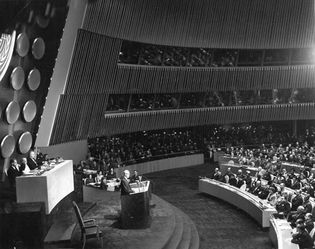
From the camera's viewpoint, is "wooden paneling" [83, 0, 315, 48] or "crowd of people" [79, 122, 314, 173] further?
"crowd of people" [79, 122, 314, 173]

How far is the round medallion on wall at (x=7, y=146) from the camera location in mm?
11133

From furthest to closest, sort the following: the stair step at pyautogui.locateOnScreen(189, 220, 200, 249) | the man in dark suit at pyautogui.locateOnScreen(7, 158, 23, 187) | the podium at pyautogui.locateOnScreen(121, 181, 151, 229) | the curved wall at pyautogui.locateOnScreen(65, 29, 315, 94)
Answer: the curved wall at pyautogui.locateOnScreen(65, 29, 315, 94) → the stair step at pyautogui.locateOnScreen(189, 220, 200, 249) → the man in dark suit at pyautogui.locateOnScreen(7, 158, 23, 187) → the podium at pyautogui.locateOnScreen(121, 181, 151, 229)

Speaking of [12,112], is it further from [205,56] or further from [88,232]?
[205,56]

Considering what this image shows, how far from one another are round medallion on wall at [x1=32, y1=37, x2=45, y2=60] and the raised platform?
4.13 meters

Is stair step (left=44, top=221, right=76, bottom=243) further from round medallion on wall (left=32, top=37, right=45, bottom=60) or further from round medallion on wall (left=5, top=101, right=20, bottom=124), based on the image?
round medallion on wall (left=32, top=37, right=45, bottom=60)

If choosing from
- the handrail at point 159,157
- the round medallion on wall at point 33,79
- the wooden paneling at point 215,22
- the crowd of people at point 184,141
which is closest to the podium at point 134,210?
the round medallion on wall at point 33,79

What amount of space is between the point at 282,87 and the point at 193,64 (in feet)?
16.5

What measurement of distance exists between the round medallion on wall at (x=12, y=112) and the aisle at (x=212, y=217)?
17.5 feet

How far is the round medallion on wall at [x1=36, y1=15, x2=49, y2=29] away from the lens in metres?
12.1

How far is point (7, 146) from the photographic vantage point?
37.1 feet

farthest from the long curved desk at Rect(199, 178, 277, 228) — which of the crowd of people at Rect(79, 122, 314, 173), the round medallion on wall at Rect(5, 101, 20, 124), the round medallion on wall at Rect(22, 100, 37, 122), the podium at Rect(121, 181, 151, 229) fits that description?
the round medallion on wall at Rect(5, 101, 20, 124)

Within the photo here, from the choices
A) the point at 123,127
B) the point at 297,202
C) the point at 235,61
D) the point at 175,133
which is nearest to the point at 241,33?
the point at 235,61

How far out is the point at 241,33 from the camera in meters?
22.8

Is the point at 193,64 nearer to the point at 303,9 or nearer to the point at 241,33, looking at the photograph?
the point at 241,33
